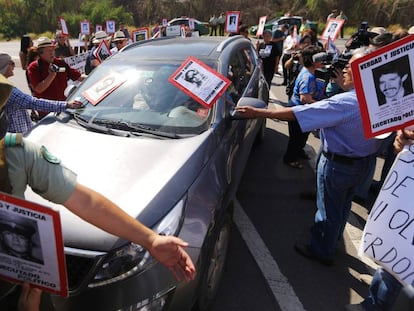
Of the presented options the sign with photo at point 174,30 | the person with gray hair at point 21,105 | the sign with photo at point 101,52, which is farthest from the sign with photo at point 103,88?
the sign with photo at point 174,30

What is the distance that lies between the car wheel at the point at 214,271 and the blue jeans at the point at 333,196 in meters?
0.79

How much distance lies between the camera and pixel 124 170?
2059 millimetres

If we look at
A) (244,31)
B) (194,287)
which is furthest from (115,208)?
(244,31)

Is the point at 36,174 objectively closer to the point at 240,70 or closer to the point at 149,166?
the point at 149,166

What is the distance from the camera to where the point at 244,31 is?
27.1ft

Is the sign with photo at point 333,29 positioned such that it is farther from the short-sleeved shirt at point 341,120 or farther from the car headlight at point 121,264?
the car headlight at point 121,264

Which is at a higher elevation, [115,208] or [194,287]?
[115,208]

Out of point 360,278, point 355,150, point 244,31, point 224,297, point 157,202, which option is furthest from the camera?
point 244,31

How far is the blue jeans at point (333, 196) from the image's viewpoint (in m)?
2.38

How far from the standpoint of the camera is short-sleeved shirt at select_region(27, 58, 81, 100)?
4.06 metres

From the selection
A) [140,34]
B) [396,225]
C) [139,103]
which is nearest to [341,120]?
[396,225]

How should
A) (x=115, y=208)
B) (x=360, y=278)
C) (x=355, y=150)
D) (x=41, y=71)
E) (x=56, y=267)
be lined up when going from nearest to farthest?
(x=56, y=267)
(x=115, y=208)
(x=355, y=150)
(x=360, y=278)
(x=41, y=71)

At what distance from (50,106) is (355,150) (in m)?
2.57

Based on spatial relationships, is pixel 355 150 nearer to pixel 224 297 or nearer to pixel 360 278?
pixel 360 278
